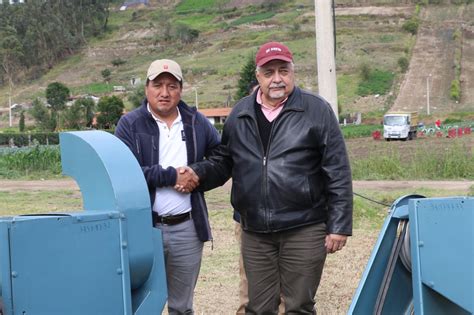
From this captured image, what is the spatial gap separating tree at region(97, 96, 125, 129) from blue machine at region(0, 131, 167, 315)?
53.9m

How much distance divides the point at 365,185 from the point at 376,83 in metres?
61.1

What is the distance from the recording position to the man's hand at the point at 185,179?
4164 millimetres

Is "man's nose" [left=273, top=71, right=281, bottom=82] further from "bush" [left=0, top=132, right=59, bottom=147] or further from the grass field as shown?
"bush" [left=0, top=132, right=59, bottom=147]

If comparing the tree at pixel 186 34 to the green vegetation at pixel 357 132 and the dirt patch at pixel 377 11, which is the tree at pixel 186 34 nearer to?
the dirt patch at pixel 377 11

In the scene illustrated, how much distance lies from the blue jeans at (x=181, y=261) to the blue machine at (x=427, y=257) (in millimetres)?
940

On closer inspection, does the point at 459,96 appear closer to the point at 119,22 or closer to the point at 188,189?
the point at 188,189

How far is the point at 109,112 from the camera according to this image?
59.0 m

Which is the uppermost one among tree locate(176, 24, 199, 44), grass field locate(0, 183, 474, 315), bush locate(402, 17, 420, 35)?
tree locate(176, 24, 199, 44)

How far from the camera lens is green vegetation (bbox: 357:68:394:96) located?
239 feet

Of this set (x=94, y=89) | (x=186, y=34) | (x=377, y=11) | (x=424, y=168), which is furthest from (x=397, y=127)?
(x=377, y=11)

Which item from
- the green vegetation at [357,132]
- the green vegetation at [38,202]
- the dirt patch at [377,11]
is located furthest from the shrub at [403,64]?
the green vegetation at [38,202]

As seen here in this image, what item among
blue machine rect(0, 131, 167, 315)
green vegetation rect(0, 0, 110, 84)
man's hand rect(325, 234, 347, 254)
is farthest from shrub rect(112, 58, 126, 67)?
blue machine rect(0, 131, 167, 315)

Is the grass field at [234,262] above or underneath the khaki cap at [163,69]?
underneath

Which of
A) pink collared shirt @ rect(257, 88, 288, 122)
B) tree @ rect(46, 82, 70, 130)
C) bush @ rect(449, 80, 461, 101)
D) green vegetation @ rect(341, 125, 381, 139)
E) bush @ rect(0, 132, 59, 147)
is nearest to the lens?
pink collared shirt @ rect(257, 88, 288, 122)
